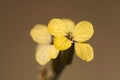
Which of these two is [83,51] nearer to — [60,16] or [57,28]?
[57,28]

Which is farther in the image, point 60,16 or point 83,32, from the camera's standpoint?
point 60,16

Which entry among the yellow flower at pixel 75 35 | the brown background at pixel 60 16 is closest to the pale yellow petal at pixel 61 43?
the yellow flower at pixel 75 35

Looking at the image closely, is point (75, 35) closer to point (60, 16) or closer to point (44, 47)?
point (44, 47)

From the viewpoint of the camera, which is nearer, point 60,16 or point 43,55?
point 43,55

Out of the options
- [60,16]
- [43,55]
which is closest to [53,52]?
[43,55]

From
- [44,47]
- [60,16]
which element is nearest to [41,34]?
[44,47]

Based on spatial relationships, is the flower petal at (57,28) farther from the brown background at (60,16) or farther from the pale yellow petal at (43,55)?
the brown background at (60,16)
